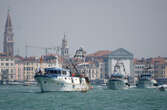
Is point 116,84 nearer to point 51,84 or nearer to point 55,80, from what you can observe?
point 55,80

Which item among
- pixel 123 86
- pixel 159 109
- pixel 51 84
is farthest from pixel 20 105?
pixel 123 86

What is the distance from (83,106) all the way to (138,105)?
9613 millimetres

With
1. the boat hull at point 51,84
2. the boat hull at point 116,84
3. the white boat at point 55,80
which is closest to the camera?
the boat hull at point 51,84

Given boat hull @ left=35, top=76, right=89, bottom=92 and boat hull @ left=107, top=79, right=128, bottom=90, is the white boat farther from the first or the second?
boat hull @ left=107, top=79, right=128, bottom=90

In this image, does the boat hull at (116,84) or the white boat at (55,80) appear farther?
the boat hull at (116,84)

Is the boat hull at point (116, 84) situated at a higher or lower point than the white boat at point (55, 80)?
lower

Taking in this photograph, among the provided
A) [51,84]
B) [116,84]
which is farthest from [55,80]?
[116,84]

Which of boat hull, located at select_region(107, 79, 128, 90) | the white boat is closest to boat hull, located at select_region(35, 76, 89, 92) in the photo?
the white boat

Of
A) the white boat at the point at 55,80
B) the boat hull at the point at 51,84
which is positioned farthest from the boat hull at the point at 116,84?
the boat hull at the point at 51,84

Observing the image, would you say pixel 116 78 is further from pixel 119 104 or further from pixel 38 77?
pixel 119 104

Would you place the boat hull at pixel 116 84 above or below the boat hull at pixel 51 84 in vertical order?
below

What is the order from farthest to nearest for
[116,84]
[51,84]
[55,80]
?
[116,84] < [51,84] < [55,80]

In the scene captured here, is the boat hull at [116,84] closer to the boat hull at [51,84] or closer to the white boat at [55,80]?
the white boat at [55,80]

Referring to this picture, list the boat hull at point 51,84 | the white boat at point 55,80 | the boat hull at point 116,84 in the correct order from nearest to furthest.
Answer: the boat hull at point 51,84 → the white boat at point 55,80 → the boat hull at point 116,84
